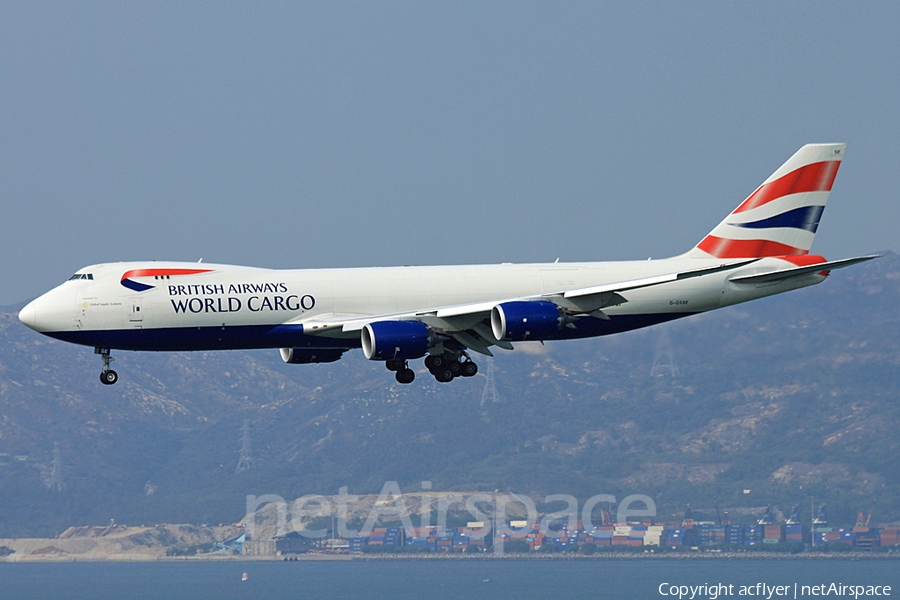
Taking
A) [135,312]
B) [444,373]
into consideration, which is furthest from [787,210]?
[135,312]

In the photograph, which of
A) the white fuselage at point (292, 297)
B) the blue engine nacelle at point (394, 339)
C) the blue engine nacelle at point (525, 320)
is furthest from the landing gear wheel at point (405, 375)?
the blue engine nacelle at point (525, 320)

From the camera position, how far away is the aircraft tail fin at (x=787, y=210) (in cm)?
6141

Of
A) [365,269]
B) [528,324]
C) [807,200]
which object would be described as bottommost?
[528,324]

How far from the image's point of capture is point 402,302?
181 ft

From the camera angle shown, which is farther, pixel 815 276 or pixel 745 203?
pixel 745 203

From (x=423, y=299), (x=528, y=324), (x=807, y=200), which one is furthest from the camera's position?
(x=807, y=200)

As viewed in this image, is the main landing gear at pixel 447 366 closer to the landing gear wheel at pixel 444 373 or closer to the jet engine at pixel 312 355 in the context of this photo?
the landing gear wheel at pixel 444 373

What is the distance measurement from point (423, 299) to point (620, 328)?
10.2 metres

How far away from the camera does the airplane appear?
5162 centimetres

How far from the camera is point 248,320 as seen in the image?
52938 millimetres

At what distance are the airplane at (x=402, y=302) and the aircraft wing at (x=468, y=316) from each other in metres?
0.05

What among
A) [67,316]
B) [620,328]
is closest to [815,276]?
[620,328]

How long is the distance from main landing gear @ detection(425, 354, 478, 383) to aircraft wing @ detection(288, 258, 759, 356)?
303 centimetres

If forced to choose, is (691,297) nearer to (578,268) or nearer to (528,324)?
(578,268)
